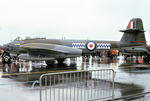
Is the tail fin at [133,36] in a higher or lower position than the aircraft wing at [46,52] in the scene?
higher

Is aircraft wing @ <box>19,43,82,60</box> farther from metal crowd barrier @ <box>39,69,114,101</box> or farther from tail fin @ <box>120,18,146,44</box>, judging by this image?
metal crowd barrier @ <box>39,69,114,101</box>

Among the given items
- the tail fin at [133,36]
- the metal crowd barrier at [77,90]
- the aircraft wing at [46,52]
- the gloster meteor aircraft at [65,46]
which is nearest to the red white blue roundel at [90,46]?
the gloster meteor aircraft at [65,46]

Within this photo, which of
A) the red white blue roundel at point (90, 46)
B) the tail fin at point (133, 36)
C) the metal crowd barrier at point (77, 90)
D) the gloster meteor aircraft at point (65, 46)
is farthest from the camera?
the tail fin at point (133, 36)

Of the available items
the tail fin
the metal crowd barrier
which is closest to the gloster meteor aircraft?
the tail fin

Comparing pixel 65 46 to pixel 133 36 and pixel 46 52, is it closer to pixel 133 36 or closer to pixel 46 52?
pixel 46 52

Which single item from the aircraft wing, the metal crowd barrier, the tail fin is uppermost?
the tail fin

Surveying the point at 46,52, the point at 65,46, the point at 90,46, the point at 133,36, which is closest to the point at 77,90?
the point at 46,52

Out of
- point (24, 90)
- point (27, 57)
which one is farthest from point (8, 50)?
point (24, 90)

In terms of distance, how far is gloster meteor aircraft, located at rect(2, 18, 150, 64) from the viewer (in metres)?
14.0

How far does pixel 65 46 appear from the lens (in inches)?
617

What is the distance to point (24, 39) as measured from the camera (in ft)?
53.9

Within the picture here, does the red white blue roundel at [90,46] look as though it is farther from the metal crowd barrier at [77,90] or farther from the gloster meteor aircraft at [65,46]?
the metal crowd barrier at [77,90]

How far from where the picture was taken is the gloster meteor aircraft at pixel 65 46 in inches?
550

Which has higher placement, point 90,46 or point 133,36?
point 133,36
